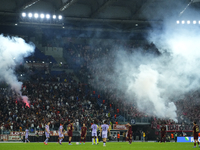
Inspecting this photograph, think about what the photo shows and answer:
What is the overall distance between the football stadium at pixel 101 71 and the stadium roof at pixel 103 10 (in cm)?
14

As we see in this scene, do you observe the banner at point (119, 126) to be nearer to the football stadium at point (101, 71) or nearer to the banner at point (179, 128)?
the football stadium at point (101, 71)

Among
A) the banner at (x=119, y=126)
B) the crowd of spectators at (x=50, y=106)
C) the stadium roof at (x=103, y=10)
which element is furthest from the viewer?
the stadium roof at (x=103, y=10)

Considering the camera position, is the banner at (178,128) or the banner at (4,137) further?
the banner at (178,128)

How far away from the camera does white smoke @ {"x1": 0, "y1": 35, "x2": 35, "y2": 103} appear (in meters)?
45.8

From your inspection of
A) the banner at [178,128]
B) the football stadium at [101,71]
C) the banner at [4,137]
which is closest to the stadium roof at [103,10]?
the football stadium at [101,71]

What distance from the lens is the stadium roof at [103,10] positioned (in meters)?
45.2

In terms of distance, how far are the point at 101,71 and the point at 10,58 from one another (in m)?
13.6

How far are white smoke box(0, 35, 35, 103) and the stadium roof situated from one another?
3689mm

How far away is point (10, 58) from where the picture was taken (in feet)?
157

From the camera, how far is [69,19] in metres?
50.6

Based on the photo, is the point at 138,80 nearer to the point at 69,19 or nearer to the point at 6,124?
the point at 69,19

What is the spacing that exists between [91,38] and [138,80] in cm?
1675

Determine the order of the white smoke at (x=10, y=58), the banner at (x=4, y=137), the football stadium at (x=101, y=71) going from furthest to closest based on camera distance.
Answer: the white smoke at (x=10, y=58)
the football stadium at (x=101, y=71)
the banner at (x=4, y=137)

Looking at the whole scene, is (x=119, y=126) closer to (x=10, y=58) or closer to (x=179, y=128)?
(x=179, y=128)
